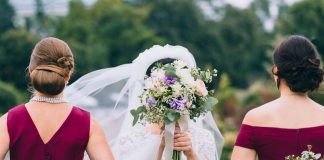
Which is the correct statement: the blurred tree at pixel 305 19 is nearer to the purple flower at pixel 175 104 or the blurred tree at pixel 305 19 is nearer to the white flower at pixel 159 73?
the white flower at pixel 159 73

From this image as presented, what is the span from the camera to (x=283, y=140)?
5.55 metres

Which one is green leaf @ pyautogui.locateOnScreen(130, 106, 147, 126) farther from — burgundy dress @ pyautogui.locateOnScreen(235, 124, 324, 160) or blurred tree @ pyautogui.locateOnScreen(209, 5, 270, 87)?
blurred tree @ pyautogui.locateOnScreen(209, 5, 270, 87)

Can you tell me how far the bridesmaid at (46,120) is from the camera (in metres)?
5.72

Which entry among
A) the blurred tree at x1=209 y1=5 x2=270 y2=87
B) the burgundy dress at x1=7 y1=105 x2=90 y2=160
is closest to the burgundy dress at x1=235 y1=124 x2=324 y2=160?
the burgundy dress at x1=7 y1=105 x2=90 y2=160

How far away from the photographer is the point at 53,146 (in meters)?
5.72

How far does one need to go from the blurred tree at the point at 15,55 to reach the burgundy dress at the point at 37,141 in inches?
1571

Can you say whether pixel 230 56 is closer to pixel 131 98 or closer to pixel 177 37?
pixel 177 37

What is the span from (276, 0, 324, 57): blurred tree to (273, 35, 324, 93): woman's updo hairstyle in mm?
46153

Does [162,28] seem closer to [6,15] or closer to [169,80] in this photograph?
[6,15]

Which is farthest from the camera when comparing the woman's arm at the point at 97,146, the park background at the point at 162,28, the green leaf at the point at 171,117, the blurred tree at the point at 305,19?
the park background at the point at 162,28

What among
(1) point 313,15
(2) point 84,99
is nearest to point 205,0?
(1) point 313,15

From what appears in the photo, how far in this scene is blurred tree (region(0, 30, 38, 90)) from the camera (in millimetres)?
48309

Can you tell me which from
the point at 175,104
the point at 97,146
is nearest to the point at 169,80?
the point at 175,104

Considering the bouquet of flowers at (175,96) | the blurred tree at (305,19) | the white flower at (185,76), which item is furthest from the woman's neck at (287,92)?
the blurred tree at (305,19)
